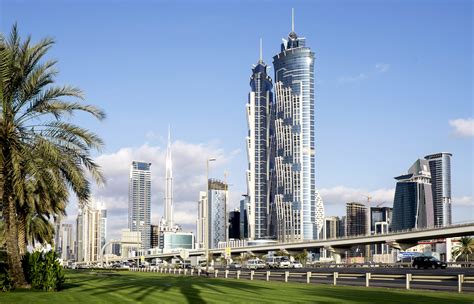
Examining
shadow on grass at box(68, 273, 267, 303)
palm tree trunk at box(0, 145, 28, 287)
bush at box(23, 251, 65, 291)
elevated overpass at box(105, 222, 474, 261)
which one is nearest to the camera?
shadow on grass at box(68, 273, 267, 303)

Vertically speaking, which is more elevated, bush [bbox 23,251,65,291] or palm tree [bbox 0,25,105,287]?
palm tree [bbox 0,25,105,287]

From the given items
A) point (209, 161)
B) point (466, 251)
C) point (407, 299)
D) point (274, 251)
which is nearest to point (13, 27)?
point (407, 299)

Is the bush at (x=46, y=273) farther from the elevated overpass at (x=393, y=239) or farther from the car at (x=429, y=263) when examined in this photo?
the elevated overpass at (x=393, y=239)

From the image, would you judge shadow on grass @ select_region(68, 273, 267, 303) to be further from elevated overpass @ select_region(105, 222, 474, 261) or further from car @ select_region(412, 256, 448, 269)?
elevated overpass @ select_region(105, 222, 474, 261)

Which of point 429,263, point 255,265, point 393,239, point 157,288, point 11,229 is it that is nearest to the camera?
point 11,229

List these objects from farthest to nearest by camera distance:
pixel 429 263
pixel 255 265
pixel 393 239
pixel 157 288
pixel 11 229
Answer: pixel 393 239 < pixel 255 265 < pixel 429 263 < pixel 157 288 < pixel 11 229

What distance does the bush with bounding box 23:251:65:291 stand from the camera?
1085 inches

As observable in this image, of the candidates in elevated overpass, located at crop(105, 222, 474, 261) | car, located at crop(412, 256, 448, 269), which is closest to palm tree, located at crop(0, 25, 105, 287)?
car, located at crop(412, 256, 448, 269)

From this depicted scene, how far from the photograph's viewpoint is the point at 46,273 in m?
27.8

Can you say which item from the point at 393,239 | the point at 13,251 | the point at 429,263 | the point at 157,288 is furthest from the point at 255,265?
the point at 13,251

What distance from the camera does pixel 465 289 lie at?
31047mm

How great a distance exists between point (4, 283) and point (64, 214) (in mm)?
25473

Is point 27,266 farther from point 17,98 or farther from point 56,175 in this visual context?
point 17,98

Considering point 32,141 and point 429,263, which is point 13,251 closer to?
point 32,141
